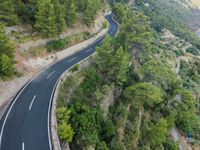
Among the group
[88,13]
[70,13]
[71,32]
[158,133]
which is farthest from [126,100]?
[88,13]

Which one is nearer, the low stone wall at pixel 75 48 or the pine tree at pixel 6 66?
the pine tree at pixel 6 66

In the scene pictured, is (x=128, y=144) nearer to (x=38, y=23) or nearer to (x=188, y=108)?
(x=188, y=108)

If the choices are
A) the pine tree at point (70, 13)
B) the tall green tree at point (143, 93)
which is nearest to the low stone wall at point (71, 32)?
the pine tree at point (70, 13)

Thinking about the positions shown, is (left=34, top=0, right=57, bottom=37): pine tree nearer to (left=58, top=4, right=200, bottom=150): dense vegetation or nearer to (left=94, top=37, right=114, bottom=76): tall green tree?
(left=94, top=37, right=114, bottom=76): tall green tree

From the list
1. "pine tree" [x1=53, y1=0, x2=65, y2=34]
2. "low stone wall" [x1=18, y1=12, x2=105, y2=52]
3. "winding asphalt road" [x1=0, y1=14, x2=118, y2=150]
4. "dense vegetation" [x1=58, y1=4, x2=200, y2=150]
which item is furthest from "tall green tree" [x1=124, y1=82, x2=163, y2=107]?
"pine tree" [x1=53, y1=0, x2=65, y2=34]

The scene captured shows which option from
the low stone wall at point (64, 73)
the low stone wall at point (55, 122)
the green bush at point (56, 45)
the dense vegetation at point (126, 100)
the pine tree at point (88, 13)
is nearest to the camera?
the low stone wall at point (55, 122)

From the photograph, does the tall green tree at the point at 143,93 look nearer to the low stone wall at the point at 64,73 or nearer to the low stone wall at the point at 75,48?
the low stone wall at the point at 64,73
